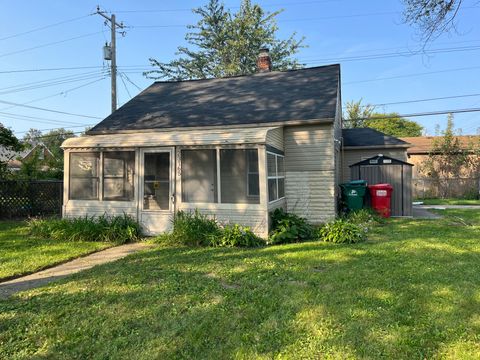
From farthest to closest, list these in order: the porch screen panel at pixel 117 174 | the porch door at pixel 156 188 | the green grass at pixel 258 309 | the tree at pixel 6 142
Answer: the tree at pixel 6 142 < the porch screen panel at pixel 117 174 < the porch door at pixel 156 188 < the green grass at pixel 258 309

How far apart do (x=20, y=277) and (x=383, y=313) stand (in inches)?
210

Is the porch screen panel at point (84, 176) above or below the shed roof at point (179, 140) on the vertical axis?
below

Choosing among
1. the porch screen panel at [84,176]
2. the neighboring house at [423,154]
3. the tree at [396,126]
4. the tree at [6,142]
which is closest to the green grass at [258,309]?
the porch screen panel at [84,176]

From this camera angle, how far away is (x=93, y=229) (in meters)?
8.70

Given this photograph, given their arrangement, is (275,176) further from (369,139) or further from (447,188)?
(447,188)

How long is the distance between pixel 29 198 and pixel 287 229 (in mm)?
9709

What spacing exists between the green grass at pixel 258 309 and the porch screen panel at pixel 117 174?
3.38m

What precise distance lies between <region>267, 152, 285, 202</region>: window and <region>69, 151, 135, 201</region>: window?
359 centimetres

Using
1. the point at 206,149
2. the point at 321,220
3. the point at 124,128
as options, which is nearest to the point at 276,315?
the point at 206,149

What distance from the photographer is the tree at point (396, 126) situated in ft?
158

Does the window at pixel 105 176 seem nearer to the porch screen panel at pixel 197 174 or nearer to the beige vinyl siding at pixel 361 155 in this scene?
the porch screen panel at pixel 197 174

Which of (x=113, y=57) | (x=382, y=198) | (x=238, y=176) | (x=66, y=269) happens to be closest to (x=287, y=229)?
(x=238, y=176)

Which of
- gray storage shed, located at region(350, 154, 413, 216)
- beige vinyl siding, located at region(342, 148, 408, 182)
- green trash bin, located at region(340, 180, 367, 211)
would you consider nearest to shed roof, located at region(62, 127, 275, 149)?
green trash bin, located at region(340, 180, 367, 211)

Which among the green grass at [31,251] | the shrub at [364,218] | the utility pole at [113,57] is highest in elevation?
the utility pole at [113,57]
